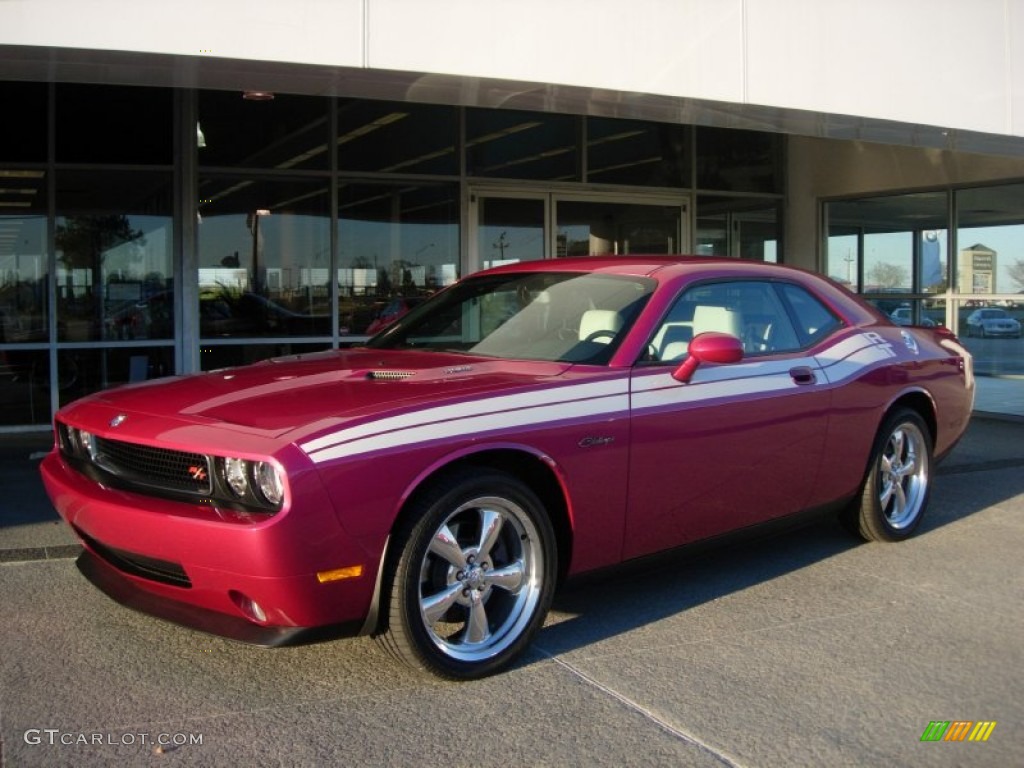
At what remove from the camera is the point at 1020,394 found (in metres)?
11.3

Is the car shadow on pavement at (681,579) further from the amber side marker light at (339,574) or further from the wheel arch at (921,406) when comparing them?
the amber side marker light at (339,574)

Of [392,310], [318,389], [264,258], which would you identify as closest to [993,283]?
[392,310]

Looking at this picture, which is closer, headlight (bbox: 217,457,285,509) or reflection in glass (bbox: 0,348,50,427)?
headlight (bbox: 217,457,285,509)

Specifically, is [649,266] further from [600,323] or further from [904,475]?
[904,475]

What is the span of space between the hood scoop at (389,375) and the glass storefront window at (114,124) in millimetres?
6473

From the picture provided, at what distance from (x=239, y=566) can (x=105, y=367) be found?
280 inches

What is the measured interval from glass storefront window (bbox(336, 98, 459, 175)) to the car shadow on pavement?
6.28m

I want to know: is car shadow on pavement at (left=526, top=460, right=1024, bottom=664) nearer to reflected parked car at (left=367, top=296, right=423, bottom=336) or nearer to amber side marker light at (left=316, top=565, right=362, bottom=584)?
amber side marker light at (left=316, top=565, right=362, bottom=584)

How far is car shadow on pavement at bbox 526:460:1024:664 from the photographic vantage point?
4.35 metres

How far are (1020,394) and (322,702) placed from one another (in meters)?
10.0

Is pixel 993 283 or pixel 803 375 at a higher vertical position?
pixel 993 283

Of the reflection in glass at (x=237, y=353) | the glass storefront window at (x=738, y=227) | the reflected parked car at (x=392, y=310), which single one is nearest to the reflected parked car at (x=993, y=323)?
the glass storefront window at (x=738, y=227)

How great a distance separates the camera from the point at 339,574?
3398mm

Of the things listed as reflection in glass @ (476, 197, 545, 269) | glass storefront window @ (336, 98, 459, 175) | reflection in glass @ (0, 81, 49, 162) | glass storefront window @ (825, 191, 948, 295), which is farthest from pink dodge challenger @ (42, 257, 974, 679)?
glass storefront window @ (825, 191, 948, 295)
